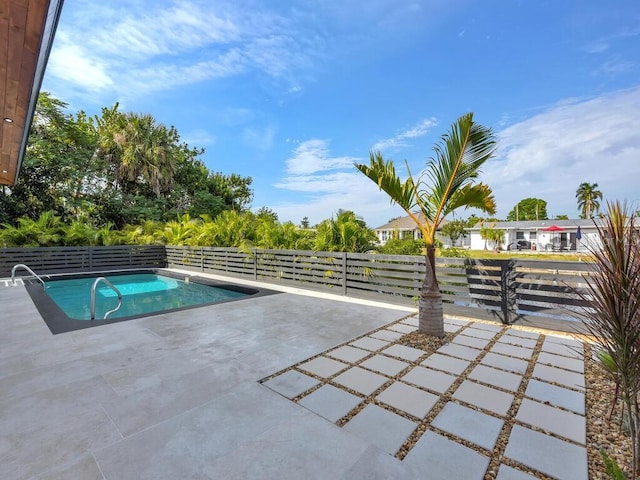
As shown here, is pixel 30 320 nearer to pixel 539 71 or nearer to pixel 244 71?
pixel 244 71

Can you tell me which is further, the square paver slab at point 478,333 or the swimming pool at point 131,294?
the swimming pool at point 131,294

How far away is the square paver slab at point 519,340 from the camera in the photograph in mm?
3393

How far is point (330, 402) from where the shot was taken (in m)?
2.18

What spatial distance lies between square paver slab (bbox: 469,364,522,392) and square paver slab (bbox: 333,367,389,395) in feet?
2.70

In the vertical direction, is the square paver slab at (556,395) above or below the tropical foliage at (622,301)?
below

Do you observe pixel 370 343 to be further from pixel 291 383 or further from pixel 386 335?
pixel 291 383

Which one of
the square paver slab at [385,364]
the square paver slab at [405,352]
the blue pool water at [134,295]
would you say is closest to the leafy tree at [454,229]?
the blue pool water at [134,295]

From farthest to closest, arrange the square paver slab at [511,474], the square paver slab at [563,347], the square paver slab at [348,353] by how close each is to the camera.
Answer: the square paver slab at [563,347] < the square paver slab at [348,353] < the square paver slab at [511,474]

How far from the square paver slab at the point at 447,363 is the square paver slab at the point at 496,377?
0.11 meters

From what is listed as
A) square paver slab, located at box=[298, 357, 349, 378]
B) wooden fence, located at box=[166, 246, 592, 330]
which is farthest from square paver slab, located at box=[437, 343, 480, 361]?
square paver slab, located at box=[298, 357, 349, 378]

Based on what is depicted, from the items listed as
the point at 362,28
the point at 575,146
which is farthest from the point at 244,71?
the point at 575,146

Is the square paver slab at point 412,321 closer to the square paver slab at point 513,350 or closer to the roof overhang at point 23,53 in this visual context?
the square paver slab at point 513,350

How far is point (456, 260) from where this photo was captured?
15.1ft

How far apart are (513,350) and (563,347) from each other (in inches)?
23.8
